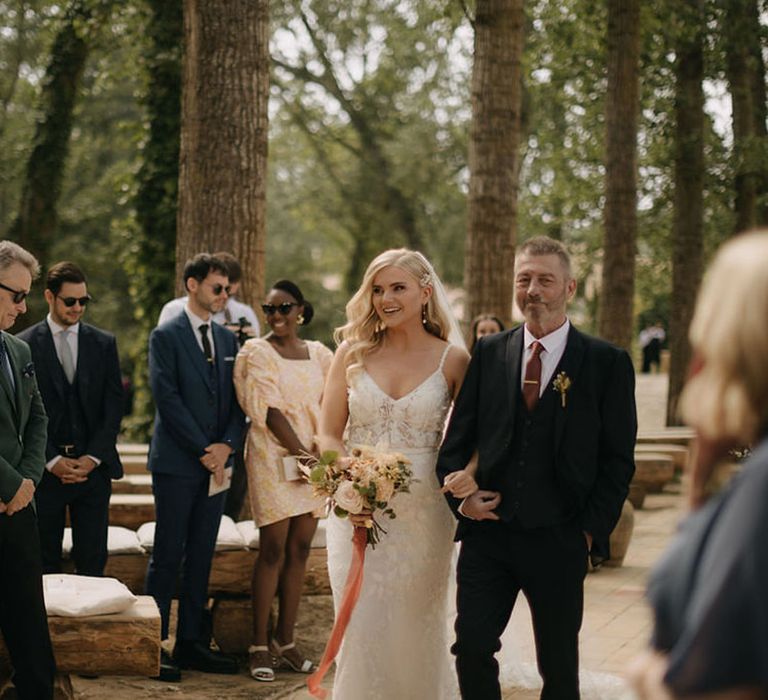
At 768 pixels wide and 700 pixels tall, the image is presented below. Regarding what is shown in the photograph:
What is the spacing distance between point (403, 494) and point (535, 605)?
994 mm

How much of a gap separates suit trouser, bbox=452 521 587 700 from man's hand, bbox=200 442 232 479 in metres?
2.67

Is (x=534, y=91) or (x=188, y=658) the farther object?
(x=534, y=91)

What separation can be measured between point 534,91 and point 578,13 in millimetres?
6130

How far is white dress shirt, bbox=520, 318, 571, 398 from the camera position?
543 centimetres

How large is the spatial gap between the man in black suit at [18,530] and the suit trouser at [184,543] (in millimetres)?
1536

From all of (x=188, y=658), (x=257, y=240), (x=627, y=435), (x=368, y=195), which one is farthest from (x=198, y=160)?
(x=368, y=195)

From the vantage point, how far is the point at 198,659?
770 cm

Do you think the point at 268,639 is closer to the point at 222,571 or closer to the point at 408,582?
the point at 222,571

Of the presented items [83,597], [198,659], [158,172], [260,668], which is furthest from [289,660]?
[158,172]

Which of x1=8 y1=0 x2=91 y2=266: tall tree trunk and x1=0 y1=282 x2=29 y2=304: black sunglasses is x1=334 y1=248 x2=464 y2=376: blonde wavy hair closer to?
x1=0 y1=282 x2=29 y2=304: black sunglasses

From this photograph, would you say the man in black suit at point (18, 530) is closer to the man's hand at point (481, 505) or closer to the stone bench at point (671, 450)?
the man's hand at point (481, 505)

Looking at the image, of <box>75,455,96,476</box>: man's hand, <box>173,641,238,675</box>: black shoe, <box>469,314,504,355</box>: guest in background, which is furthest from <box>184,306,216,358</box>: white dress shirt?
<box>469,314,504,355</box>: guest in background

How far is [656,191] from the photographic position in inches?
967

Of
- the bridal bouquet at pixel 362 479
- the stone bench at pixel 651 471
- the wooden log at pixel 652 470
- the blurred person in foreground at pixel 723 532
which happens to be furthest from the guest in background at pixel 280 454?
the wooden log at pixel 652 470
